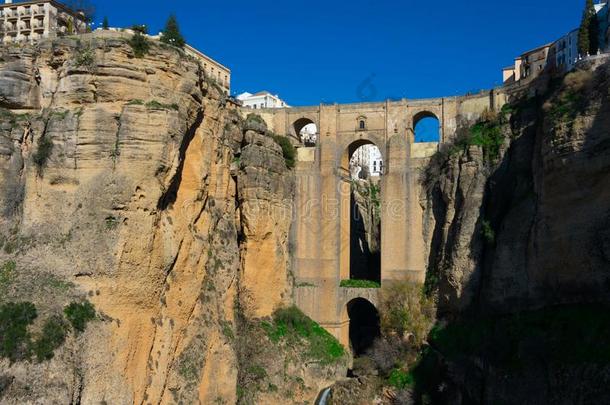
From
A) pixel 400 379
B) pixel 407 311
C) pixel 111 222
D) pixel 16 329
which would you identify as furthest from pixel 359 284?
pixel 16 329

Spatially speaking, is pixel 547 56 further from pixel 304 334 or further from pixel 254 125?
pixel 304 334

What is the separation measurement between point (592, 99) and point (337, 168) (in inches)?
600

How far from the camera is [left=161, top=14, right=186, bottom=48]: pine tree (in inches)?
1050

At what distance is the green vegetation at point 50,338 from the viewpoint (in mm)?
17484

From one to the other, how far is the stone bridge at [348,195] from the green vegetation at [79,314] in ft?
52.4

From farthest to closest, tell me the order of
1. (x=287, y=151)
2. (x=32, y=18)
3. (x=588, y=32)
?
(x=32, y=18), (x=588, y=32), (x=287, y=151)

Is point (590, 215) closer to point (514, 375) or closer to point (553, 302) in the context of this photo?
point (553, 302)

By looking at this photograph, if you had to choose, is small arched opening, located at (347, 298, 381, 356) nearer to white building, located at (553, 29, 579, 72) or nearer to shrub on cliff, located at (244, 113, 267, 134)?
shrub on cliff, located at (244, 113, 267, 134)

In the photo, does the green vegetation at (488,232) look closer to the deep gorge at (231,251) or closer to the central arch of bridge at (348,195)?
the deep gorge at (231,251)

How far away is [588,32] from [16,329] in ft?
102

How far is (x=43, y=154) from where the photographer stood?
20703 millimetres

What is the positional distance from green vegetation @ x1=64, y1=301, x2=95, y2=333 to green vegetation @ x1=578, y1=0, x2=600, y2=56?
1067 inches

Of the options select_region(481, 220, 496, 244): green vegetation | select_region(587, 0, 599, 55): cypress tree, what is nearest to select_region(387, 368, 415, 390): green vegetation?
select_region(481, 220, 496, 244): green vegetation

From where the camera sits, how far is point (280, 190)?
3284 centimetres
